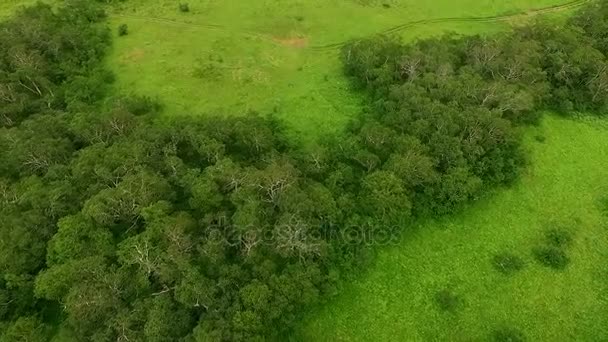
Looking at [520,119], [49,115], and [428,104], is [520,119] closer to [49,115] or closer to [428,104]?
[428,104]

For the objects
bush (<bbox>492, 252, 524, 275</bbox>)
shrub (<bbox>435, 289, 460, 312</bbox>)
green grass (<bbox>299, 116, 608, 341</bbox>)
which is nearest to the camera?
green grass (<bbox>299, 116, 608, 341</bbox>)

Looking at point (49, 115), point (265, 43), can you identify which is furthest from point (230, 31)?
point (49, 115)

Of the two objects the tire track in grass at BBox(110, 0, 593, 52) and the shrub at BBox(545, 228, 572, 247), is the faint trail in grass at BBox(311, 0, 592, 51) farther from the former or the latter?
the shrub at BBox(545, 228, 572, 247)

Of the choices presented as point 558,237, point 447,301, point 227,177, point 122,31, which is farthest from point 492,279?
point 122,31

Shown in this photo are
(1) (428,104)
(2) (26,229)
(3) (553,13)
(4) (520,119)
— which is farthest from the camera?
(3) (553,13)

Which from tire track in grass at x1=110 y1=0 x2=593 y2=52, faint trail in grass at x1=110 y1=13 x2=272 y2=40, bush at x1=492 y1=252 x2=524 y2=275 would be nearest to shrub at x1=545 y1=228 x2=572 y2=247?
bush at x1=492 y1=252 x2=524 y2=275

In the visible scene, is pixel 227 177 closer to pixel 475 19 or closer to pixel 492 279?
pixel 492 279

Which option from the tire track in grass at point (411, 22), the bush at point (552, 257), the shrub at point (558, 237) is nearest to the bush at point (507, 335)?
the bush at point (552, 257)

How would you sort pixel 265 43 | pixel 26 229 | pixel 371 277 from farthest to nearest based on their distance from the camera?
pixel 265 43 → pixel 371 277 → pixel 26 229
